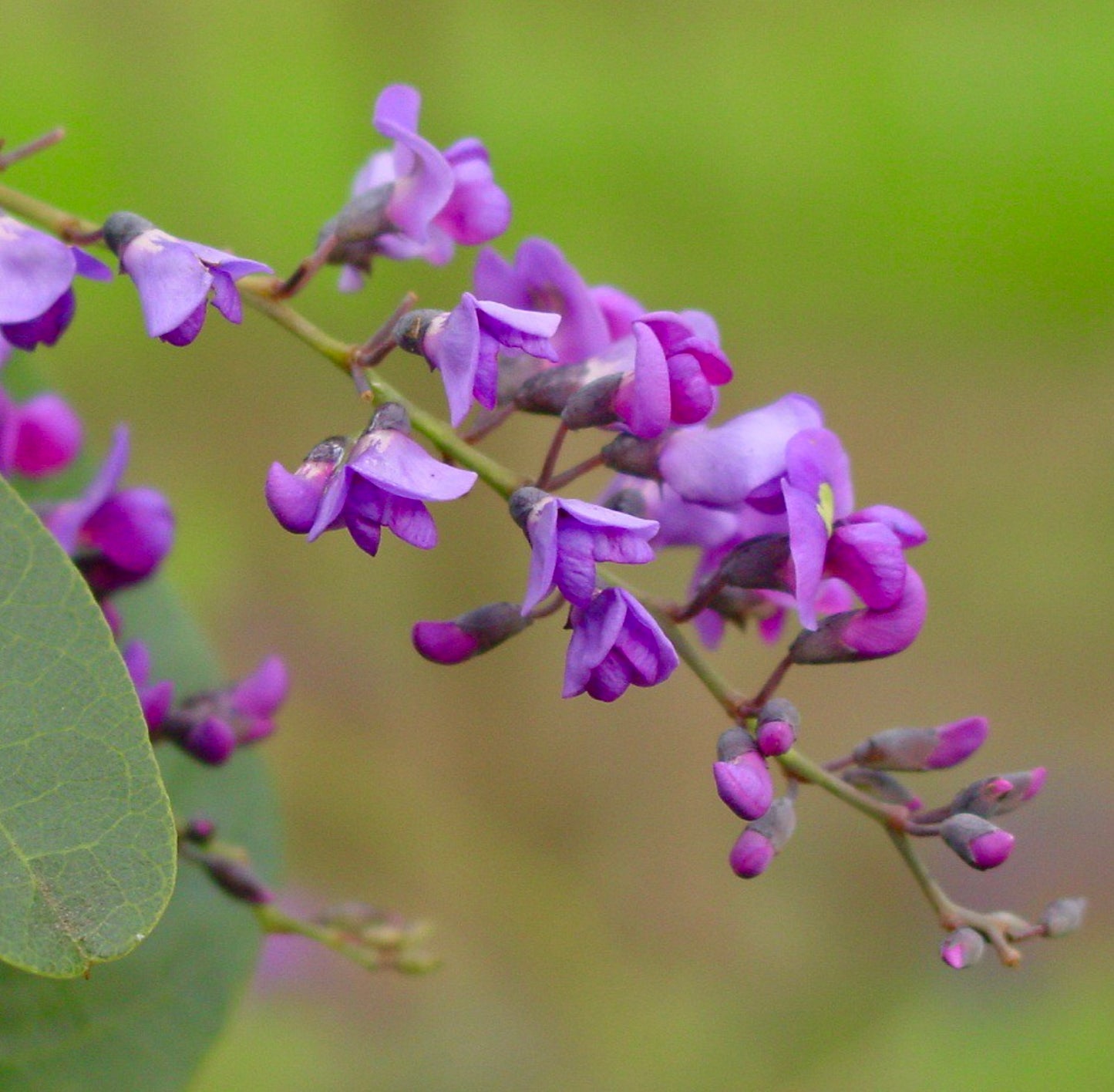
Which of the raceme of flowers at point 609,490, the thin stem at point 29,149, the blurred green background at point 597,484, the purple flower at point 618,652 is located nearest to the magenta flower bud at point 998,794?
the raceme of flowers at point 609,490

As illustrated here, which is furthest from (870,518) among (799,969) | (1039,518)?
(1039,518)

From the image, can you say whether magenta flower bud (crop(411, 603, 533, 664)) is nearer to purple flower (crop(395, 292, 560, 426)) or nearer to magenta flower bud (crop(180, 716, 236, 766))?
purple flower (crop(395, 292, 560, 426))

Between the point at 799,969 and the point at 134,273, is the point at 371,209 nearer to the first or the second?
the point at 134,273

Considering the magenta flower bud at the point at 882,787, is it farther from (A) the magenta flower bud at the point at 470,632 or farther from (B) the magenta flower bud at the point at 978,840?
(A) the magenta flower bud at the point at 470,632

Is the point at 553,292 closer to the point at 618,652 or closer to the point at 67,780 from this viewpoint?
the point at 618,652

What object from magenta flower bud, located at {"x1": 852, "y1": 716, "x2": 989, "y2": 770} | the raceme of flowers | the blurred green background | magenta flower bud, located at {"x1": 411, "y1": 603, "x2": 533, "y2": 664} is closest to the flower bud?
the raceme of flowers
